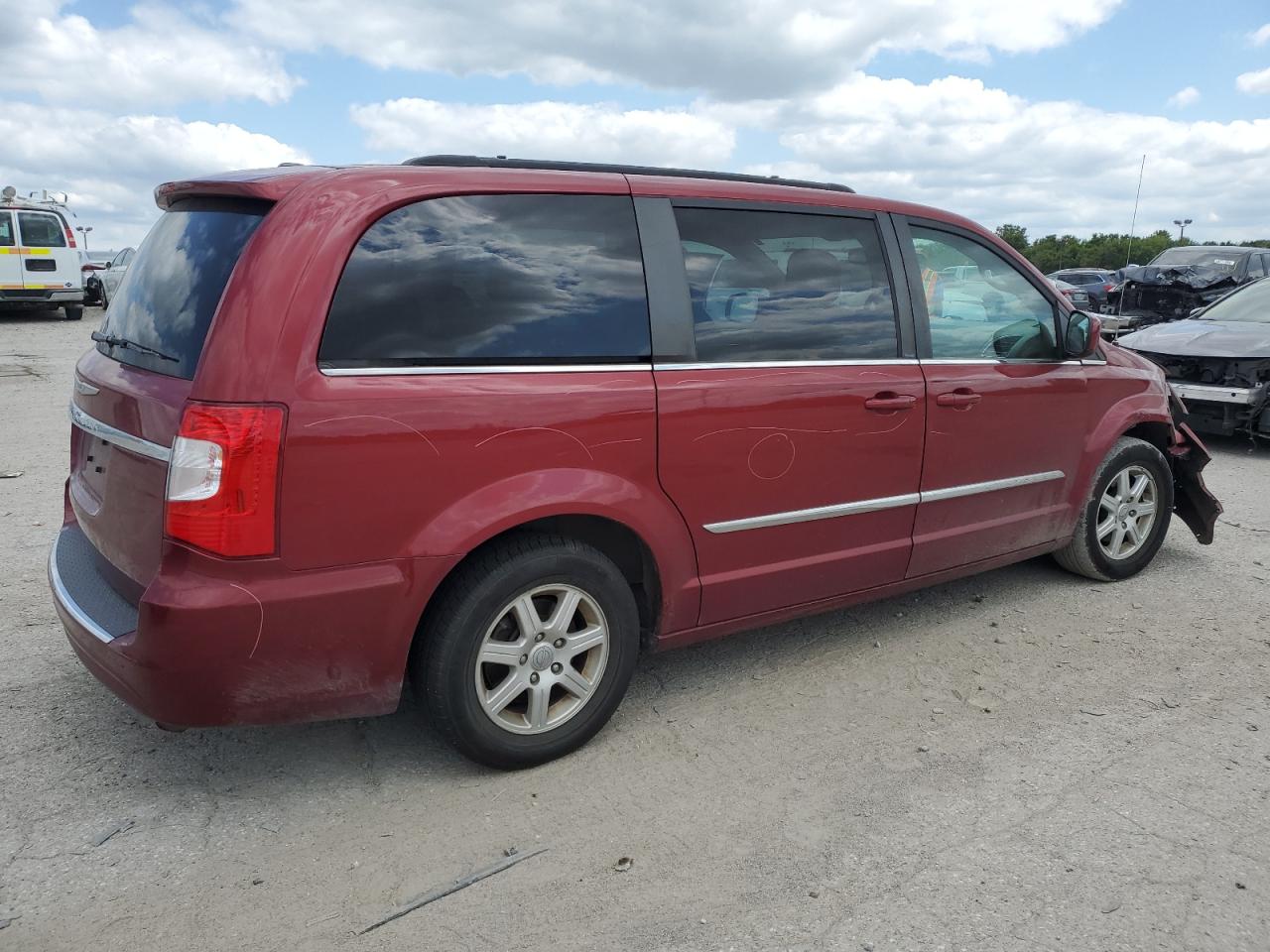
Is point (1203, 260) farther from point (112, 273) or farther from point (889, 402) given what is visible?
point (112, 273)

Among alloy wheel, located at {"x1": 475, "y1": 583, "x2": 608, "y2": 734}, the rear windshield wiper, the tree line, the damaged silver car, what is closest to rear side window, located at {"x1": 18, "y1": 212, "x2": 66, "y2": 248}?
the rear windshield wiper

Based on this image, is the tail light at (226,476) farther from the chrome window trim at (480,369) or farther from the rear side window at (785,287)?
the rear side window at (785,287)

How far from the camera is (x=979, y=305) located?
4.27 meters

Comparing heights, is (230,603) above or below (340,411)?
below

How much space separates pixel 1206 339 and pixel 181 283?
8.63 m

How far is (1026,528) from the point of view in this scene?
14.8 feet

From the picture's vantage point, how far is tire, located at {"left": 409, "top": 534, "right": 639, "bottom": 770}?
2926 mm

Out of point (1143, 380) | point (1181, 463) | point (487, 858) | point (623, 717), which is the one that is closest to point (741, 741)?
point (623, 717)

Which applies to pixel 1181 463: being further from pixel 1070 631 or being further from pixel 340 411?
pixel 340 411

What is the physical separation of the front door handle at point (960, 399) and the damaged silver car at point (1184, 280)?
13413mm

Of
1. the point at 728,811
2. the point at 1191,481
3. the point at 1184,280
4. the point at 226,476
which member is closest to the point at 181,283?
the point at 226,476

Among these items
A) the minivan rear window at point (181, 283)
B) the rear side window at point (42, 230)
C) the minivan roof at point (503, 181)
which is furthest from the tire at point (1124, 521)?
the rear side window at point (42, 230)

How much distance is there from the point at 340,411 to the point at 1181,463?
4.51 m

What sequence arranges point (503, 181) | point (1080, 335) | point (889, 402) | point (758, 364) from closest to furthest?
point (503, 181), point (758, 364), point (889, 402), point (1080, 335)
